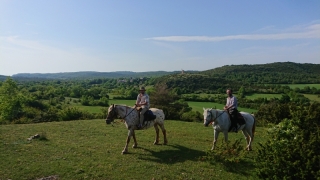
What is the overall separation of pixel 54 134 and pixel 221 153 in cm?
1303

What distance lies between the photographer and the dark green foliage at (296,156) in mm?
5671

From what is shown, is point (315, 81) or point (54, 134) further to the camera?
point (315, 81)

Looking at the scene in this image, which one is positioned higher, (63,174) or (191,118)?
(63,174)

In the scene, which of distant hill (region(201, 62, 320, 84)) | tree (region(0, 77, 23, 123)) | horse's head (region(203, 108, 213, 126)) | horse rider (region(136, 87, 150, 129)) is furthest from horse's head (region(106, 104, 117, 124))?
distant hill (region(201, 62, 320, 84))

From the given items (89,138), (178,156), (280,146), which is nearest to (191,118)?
(89,138)

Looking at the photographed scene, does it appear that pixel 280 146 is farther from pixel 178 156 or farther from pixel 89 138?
pixel 89 138

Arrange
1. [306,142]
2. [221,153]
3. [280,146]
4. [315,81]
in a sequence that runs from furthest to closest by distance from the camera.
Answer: [315,81]
[221,153]
[280,146]
[306,142]

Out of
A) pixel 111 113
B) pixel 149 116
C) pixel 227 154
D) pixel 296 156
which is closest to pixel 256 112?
pixel 149 116

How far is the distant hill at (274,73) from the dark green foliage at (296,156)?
99.7 metres

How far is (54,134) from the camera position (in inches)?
720

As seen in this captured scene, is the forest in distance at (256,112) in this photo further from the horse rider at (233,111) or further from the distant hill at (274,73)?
the horse rider at (233,111)

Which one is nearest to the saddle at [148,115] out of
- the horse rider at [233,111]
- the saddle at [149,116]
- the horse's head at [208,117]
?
the saddle at [149,116]

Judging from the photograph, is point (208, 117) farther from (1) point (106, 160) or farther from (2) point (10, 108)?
(2) point (10, 108)

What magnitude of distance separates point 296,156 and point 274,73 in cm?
12456
